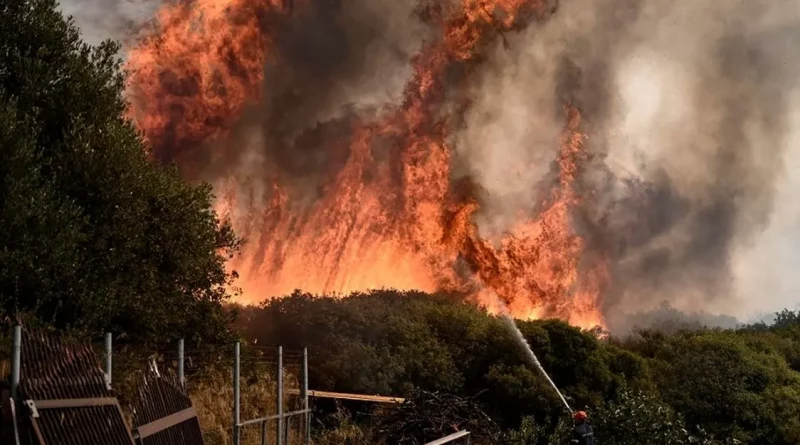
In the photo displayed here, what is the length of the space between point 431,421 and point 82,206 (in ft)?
39.0

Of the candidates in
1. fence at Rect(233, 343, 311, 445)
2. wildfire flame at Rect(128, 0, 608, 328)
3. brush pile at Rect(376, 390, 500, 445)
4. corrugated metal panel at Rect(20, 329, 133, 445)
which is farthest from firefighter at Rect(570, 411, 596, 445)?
wildfire flame at Rect(128, 0, 608, 328)

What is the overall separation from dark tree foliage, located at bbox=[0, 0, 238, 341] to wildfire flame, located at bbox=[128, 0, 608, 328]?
96.3 ft

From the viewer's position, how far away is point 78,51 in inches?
907

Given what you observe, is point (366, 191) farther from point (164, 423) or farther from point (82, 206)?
point (164, 423)

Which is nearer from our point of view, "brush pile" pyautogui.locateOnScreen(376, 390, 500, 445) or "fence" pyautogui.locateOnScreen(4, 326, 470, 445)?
"fence" pyautogui.locateOnScreen(4, 326, 470, 445)

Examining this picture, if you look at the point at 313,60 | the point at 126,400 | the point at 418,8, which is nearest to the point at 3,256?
the point at 126,400

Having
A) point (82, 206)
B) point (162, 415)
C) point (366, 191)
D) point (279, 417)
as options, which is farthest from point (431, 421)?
point (366, 191)

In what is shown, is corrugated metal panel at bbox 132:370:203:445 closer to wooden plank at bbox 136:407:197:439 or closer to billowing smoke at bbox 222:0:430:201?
wooden plank at bbox 136:407:197:439

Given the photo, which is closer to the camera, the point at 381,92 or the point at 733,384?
the point at 733,384

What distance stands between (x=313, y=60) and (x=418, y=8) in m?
9.30

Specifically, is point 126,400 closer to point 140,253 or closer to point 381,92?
point 140,253

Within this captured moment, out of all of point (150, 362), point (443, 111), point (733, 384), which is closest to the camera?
point (150, 362)

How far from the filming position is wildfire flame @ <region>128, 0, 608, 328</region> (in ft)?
178

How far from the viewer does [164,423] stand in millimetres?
11094
